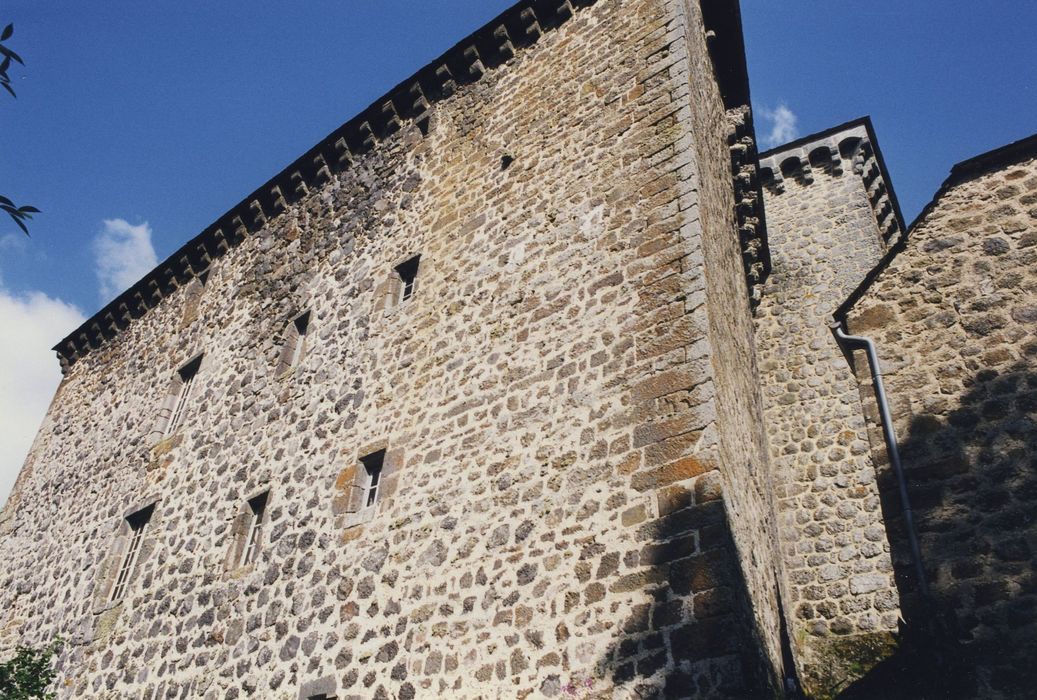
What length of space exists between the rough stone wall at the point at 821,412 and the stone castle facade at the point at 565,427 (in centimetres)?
4

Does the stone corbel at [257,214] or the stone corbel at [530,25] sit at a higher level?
the stone corbel at [530,25]

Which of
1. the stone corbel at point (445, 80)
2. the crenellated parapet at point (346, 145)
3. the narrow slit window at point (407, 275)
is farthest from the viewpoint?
the stone corbel at point (445, 80)

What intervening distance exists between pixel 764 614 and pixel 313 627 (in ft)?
12.9

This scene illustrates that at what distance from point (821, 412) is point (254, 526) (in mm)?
7497

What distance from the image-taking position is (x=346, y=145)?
11430 millimetres

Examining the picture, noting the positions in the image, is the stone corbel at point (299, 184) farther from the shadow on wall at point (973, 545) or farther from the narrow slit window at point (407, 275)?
the shadow on wall at point (973, 545)

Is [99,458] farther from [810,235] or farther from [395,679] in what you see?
[810,235]

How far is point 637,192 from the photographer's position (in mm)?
7176

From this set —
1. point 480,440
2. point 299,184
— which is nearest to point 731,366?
point 480,440

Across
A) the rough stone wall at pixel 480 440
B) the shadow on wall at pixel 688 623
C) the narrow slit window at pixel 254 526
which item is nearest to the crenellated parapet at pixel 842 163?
the rough stone wall at pixel 480 440

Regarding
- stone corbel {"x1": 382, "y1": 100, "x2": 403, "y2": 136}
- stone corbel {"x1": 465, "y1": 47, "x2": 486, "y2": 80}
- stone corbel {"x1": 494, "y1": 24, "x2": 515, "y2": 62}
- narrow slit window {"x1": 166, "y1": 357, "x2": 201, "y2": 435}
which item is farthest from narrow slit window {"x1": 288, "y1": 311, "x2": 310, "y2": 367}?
stone corbel {"x1": 494, "y1": 24, "x2": 515, "y2": 62}

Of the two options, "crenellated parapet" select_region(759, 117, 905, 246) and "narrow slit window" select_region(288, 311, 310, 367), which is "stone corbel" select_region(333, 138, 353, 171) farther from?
"crenellated parapet" select_region(759, 117, 905, 246)

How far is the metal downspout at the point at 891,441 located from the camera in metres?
5.14

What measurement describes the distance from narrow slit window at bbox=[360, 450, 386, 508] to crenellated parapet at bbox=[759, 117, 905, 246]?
956 cm
